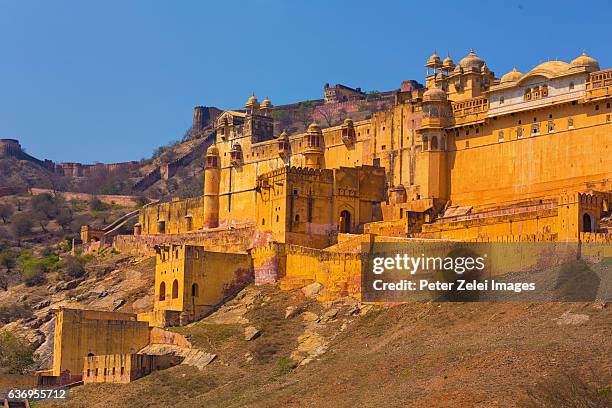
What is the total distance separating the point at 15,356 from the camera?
54.2 m

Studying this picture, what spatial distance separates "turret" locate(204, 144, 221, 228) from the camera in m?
72.1

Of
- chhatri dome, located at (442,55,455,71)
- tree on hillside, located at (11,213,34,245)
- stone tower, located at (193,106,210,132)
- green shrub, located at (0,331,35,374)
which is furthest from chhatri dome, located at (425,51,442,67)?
stone tower, located at (193,106,210,132)

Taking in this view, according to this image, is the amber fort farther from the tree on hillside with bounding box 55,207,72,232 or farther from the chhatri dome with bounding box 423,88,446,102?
the tree on hillside with bounding box 55,207,72,232

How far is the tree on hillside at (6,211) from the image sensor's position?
103m

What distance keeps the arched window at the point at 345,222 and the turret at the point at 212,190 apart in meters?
13.9

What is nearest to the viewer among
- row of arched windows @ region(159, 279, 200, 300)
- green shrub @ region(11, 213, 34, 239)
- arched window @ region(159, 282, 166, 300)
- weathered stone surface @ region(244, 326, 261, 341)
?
weathered stone surface @ region(244, 326, 261, 341)

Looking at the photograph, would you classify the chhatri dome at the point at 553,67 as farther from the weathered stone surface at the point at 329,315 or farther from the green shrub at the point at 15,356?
the green shrub at the point at 15,356

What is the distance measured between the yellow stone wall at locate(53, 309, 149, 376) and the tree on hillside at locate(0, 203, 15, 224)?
52.4 meters

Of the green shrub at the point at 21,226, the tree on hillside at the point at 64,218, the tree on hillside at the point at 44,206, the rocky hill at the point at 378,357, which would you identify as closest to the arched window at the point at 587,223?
the rocky hill at the point at 378,357

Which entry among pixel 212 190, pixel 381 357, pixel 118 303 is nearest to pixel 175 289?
pixel 118 303

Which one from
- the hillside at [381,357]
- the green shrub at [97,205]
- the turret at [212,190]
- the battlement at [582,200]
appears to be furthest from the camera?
the green shrub at [97,205]

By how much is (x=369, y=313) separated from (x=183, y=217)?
1181 inches

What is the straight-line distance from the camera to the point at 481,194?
56500mm

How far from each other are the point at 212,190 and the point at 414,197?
54.0 feet
